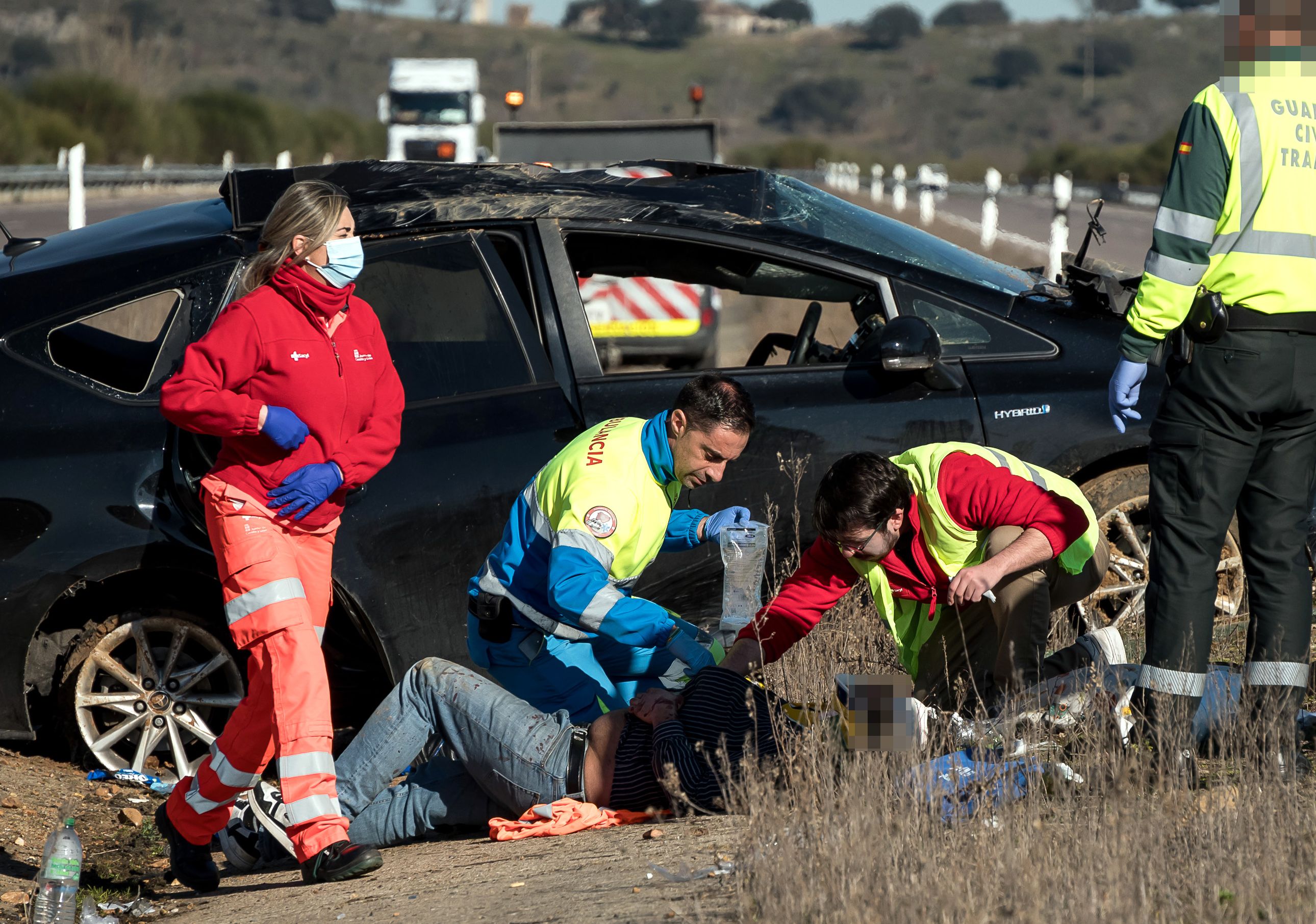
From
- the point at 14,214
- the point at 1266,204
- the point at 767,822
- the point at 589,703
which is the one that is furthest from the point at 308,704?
the point at 14,214

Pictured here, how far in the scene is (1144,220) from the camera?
32.6m

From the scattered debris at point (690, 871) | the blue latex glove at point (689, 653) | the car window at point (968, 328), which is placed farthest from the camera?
the car window at point (968, 328)

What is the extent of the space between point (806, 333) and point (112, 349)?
2.43 meters

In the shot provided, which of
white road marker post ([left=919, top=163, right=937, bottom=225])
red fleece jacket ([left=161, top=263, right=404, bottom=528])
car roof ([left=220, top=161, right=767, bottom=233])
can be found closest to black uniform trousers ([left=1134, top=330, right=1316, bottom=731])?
car roof ([left=220, top=161, right=767, bottom=233])

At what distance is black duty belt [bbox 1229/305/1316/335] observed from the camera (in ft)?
11.3

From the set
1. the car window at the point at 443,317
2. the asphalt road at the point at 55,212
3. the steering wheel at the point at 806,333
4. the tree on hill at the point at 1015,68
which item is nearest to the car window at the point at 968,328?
the steering wheel at the point at 806,333

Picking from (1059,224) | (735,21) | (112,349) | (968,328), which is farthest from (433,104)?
(735,21)

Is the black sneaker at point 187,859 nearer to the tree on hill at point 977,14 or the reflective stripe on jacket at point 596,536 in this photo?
the reflective stripe on jacket at point 596,536

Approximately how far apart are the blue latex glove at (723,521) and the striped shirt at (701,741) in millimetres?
564

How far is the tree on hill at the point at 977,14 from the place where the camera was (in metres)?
128

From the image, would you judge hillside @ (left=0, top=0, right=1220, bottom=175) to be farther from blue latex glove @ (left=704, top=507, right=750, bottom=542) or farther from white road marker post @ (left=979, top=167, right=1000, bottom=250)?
blue latex glove @ (left=704, top=507, right=750, bottom=542)

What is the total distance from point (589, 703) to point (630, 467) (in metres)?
0.74

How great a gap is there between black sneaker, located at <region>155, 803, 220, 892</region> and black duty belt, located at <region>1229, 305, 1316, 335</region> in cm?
307

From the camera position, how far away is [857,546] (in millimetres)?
3732
